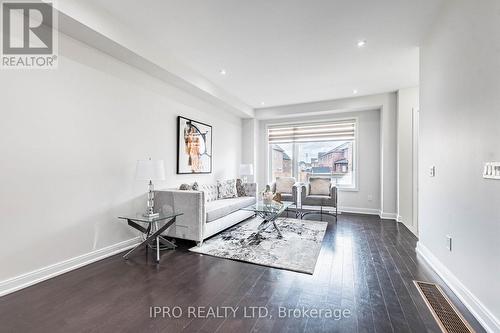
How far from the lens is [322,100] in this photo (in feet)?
18.5

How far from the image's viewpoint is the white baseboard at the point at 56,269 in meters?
2.07

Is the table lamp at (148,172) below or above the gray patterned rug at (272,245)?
above

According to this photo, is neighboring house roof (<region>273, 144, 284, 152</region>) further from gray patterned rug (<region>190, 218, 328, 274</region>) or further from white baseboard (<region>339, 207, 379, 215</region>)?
gray patterned rug (<region>190, 218, 328, 274</region>)

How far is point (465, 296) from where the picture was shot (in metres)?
1.89

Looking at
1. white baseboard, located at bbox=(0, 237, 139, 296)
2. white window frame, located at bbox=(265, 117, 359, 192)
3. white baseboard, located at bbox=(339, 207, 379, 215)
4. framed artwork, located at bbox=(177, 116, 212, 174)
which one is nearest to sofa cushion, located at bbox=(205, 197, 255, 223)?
framed artwork, located at bbox=(177, 116, 212, 174)

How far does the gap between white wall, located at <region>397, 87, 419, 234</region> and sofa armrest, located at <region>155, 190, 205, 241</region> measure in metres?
4.04

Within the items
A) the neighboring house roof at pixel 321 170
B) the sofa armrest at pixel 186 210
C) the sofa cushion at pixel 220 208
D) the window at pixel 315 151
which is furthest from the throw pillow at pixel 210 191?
the neighboring house roof at pixel 321 170

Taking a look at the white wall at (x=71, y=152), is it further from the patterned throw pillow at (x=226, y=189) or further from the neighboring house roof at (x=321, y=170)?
the neighboring house roof at (x=321, y=170)

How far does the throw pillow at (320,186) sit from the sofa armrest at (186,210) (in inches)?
121

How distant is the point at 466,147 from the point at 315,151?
4.32 meters

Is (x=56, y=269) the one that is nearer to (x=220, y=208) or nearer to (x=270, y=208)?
(x=220, y=208)

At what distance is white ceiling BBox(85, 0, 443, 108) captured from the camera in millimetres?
2402

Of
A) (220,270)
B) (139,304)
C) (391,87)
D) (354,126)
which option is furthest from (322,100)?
(139,304)

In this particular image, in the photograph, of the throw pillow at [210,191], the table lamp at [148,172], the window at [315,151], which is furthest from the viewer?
the window at [315,151]
